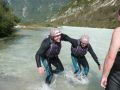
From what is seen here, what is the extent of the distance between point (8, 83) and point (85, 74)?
2.82 m

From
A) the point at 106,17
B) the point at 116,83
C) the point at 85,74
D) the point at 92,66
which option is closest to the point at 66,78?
the point at 85,74

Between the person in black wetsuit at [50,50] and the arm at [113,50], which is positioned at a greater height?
the arm at [113,50]

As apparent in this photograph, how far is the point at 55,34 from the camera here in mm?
10664

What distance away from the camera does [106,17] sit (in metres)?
161

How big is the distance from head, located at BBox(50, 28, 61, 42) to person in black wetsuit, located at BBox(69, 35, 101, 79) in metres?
1.15

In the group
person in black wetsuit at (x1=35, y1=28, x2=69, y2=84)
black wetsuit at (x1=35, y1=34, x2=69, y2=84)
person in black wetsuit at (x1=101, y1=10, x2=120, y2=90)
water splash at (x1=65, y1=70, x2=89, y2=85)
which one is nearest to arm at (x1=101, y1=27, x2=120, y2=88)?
person in black wetsuit at (x1=101, y1=10, x2=120, y2=90)

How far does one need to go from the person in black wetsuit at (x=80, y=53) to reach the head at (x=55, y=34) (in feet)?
3.76

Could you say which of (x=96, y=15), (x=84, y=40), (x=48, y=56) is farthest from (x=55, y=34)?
(x=96, y=15)

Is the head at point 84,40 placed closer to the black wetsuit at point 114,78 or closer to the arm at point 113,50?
the black wetsuit at point 114,78

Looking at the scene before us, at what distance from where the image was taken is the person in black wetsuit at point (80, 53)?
12.2 metres

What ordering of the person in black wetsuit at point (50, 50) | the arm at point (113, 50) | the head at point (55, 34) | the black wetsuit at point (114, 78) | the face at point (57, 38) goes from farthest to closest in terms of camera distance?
the face at point (57, 38)
the person in black wetsuit at point (50, 50)
the head at point (55, 34)
the black wetsuit at point (114, 78)
the arm at point (113, 50)

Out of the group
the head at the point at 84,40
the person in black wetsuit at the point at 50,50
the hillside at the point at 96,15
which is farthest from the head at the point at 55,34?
the hillside at the point at 96,15

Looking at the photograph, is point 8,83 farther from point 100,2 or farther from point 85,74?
point 100,2

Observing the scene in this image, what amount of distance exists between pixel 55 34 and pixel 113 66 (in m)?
5.29
